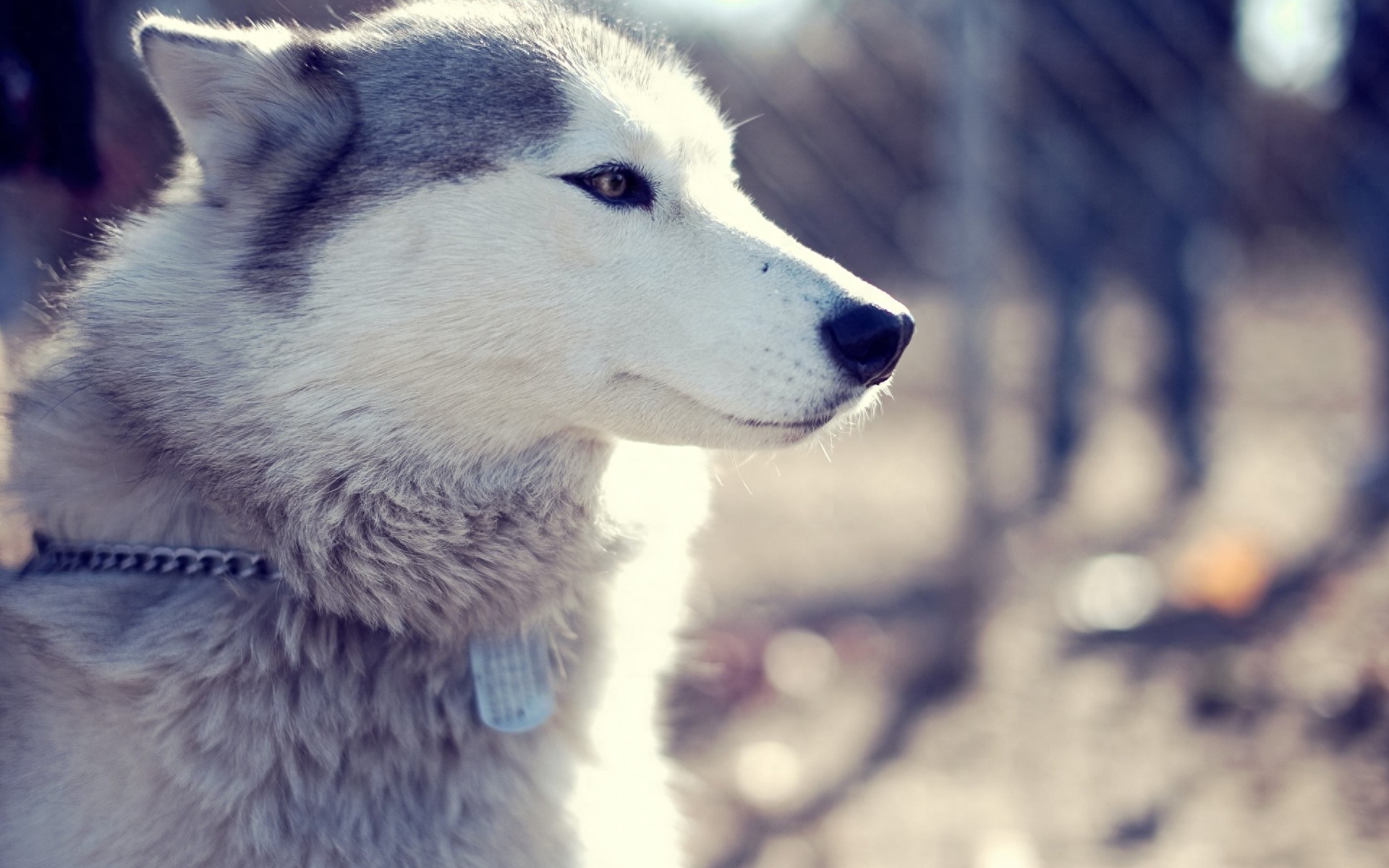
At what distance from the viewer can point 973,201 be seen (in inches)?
121

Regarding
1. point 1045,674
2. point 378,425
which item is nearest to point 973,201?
point 1045,674

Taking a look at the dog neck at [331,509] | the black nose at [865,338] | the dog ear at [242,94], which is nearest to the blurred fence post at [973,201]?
the black nose at [865,338]

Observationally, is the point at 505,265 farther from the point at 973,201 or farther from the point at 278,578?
the point at 973,201

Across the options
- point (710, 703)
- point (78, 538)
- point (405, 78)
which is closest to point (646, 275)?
point (405, 78)

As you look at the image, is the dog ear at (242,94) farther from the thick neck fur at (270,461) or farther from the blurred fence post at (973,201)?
the blurred fence post at (973,201)

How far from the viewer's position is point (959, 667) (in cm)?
319

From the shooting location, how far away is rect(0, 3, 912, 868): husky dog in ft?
5.08

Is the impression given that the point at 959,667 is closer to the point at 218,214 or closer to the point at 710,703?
the point at 710,703

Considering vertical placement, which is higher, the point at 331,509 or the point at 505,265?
the point at 505,265

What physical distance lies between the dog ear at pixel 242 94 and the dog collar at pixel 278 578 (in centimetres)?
65

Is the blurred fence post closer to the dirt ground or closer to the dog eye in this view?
the dirt ground

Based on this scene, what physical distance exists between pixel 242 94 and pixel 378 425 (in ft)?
2.02

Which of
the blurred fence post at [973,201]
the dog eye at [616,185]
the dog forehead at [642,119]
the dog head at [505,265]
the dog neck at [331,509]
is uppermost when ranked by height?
the blurred fence post at [973,201]

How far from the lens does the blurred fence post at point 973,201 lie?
119 inches
